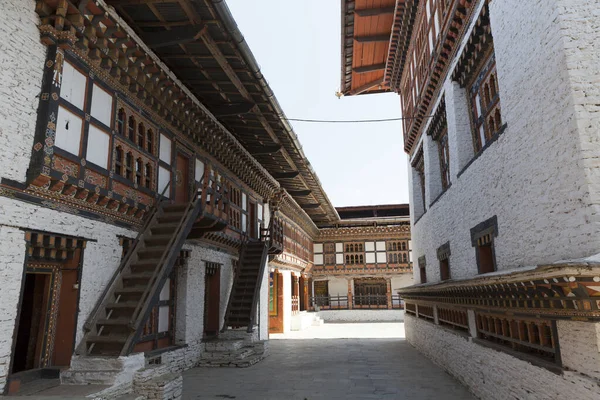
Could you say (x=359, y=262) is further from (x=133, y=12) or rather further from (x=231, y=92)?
(x=133, y=12)

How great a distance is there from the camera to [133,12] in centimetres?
809

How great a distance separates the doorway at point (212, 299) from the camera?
13031mm

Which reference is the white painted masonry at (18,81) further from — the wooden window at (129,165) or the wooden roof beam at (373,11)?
the wooden roof beam at (373,11)

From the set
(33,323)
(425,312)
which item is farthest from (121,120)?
(425,312)

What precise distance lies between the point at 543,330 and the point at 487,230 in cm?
282

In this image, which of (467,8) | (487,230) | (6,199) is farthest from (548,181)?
(6,199)

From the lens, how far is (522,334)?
653 centimetres

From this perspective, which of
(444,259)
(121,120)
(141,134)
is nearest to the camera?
(121,120)

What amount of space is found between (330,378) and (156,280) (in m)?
5.11

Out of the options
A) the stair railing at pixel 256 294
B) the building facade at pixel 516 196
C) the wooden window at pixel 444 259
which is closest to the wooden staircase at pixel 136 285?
the stair railing at pixel 256 294

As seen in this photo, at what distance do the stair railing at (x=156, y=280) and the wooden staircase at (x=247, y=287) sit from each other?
5540 millimetres

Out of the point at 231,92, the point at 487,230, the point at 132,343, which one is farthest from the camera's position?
the point at 231,92

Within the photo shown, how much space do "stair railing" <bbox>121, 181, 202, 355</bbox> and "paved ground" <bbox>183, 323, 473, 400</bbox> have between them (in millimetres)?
2263

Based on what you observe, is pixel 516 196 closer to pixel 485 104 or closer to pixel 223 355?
pixel 485 104
